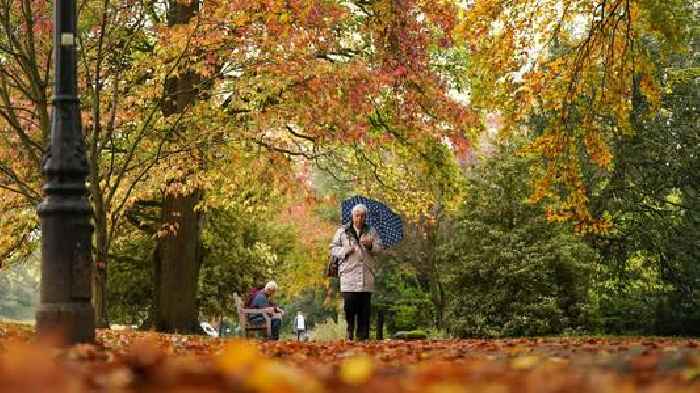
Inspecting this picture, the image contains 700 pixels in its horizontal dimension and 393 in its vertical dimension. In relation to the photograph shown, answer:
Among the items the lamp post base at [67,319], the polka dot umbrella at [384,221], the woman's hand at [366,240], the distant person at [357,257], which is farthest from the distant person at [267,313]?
the lamp post base at [67,319]

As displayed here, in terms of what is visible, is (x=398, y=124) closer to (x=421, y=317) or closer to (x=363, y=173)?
(x=363, y=173)

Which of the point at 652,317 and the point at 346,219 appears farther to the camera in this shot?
the point at 652,317

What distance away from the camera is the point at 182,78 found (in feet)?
Answer: 62.8

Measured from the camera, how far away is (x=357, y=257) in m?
12.3

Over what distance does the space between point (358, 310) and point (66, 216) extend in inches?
226

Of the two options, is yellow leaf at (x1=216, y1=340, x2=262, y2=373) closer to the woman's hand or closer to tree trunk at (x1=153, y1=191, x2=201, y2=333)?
the woman's hand

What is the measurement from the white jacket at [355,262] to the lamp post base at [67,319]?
16.6 feet

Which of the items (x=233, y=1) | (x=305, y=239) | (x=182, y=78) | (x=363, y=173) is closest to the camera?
(x=233, y=1)

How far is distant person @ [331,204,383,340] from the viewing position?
12289 millimetres

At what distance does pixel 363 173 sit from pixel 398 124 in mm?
1475

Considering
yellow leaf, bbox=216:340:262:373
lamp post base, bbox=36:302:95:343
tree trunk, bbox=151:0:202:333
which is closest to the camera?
yellow leaf, bbox=216:340:262:373

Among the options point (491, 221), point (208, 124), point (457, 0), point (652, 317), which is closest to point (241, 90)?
point (208, 124)

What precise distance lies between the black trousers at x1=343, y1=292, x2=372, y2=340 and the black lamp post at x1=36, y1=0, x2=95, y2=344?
5.19 meters

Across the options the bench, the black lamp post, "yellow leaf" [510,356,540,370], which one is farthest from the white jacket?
"yellow leaf" [510,356,540,370]
